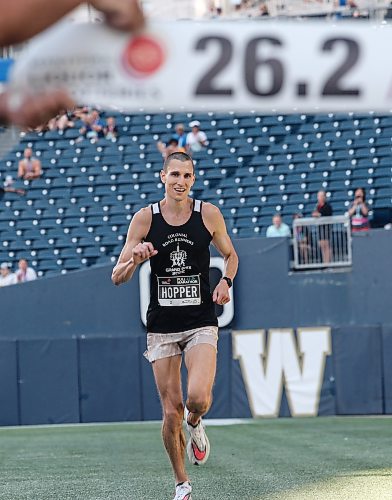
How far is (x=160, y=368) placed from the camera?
8125 mm

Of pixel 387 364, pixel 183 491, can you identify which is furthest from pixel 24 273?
pixel 183 491

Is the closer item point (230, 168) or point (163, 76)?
point (163, 76)

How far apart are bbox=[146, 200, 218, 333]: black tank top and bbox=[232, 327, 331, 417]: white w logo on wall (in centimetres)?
1027

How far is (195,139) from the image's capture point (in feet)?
72.9

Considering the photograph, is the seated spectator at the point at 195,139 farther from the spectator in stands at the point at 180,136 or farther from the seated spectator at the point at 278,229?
the seated spectator at the point at 278,229

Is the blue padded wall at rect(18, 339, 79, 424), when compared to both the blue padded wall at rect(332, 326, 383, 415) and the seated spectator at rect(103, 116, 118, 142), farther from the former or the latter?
the seated spectator at rect(103, 116, 118, 142)

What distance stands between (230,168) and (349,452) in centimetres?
Answer: 1147

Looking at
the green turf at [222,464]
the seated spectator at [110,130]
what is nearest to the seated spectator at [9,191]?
the seated spectator at [110,130]

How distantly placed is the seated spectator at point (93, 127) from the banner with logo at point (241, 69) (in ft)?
61.1

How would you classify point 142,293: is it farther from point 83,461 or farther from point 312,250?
point 83,461

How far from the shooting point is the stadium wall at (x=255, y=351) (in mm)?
18234

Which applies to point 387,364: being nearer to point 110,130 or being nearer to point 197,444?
point 110,130

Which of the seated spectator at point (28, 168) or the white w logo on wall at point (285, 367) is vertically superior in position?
the seated spectator at point (28, 168)

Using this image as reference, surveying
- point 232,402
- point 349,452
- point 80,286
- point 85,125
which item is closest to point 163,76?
point 349,452
